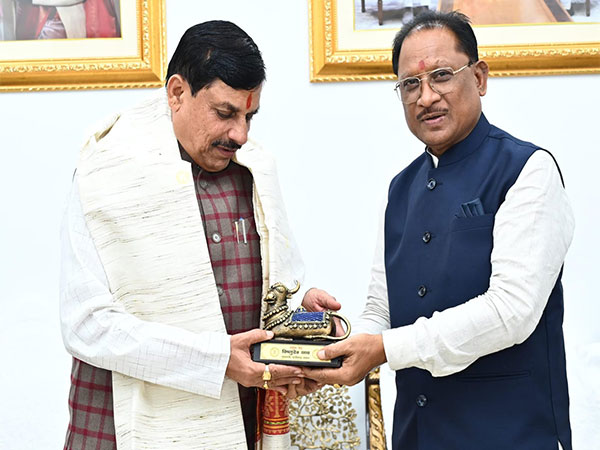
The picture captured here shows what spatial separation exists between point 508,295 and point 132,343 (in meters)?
0.94

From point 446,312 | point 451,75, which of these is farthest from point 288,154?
point 446,312

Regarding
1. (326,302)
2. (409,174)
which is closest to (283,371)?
(326,302)

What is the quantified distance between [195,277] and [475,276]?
2.40 feet

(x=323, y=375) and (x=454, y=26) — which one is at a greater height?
(x=454, y=26)

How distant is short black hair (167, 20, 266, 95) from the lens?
2004mm

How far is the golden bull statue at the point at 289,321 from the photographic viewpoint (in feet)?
6.50

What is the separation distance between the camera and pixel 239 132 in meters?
2.07

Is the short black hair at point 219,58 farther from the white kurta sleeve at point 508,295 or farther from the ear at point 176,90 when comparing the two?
the white kurta sleeve at point 508,295

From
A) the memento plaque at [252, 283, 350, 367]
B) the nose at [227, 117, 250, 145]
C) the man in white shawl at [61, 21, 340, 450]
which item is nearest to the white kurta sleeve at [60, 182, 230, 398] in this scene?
the man in white shawl at [61, 21, 340, 450]

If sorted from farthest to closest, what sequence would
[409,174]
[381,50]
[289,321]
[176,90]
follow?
[381,50] < [409,174] < [176,90] < [289,321]

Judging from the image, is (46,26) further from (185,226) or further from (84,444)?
(84,444)

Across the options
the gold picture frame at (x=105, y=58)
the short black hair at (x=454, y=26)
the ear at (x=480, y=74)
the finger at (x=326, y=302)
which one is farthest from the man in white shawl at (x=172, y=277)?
the gold picture frame at (x=105, y=58)

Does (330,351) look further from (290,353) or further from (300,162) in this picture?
(300,162)

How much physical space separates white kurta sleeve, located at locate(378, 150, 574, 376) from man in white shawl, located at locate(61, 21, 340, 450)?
36 centimetres
